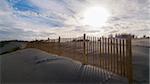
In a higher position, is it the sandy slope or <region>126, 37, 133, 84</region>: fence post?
<region>126, 37, 133, 84</region>: fence post

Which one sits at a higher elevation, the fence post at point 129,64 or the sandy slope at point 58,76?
the fence post at point 129,64

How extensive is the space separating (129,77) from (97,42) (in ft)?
9.75

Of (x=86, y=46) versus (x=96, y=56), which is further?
(x=96, y=56)

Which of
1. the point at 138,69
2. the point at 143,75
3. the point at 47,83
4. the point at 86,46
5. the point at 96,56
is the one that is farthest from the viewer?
the point at 96,56

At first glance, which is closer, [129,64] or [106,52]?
[129,64]

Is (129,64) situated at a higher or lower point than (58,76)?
higher

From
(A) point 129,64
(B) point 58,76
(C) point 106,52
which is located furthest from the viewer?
(C) point 106,52

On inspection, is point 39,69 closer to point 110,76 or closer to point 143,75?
point 110,76

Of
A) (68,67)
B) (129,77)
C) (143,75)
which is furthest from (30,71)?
(143,75)

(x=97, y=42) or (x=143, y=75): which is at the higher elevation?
(x=97, y=42)

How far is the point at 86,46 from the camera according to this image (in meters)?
10.9

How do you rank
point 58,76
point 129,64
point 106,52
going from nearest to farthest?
point 129,64, point 58,76, point 106,52

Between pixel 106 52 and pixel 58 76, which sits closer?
pixel 58 76

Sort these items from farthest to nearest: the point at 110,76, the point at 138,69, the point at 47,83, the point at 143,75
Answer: the point at 138,69
the point at 143,75
the point at 110,76
the point at 47,83
